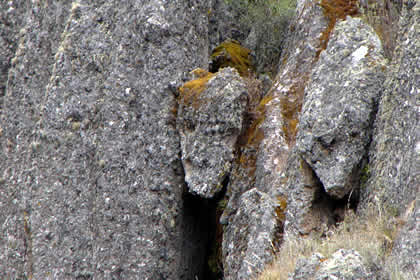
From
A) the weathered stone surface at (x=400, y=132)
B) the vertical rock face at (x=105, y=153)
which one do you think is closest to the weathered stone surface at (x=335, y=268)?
the weathered stone surface at (x=400, y=132)

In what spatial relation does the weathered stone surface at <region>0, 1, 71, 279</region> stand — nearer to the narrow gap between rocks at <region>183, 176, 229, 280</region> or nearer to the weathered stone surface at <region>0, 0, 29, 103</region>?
the weathered stone surface at <region>0, 0, 29, 103</region>

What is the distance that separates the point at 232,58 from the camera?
43.0 ft

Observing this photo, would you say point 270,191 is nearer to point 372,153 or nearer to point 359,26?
point 372,153

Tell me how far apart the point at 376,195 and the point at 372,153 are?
0.80m

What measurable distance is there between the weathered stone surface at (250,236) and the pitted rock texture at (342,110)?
0.99m

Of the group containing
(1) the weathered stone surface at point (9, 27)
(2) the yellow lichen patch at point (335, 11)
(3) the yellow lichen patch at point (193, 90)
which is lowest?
(3) the yellow lichen patch at point (193, 90)

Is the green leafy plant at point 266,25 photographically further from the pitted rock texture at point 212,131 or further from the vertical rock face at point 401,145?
the vertical rock face at point 401,145

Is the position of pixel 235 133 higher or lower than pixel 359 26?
lower

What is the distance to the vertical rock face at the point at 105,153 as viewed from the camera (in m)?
10.5

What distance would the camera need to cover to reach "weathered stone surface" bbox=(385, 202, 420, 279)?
18.3 ft

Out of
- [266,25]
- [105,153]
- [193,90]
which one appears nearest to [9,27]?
[105,153]

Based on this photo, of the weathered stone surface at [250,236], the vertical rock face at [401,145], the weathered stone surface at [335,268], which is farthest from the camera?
the weathered stone surface at [250,236]

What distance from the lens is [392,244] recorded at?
20.6 ft

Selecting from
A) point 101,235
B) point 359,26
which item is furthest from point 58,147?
point 359,26
